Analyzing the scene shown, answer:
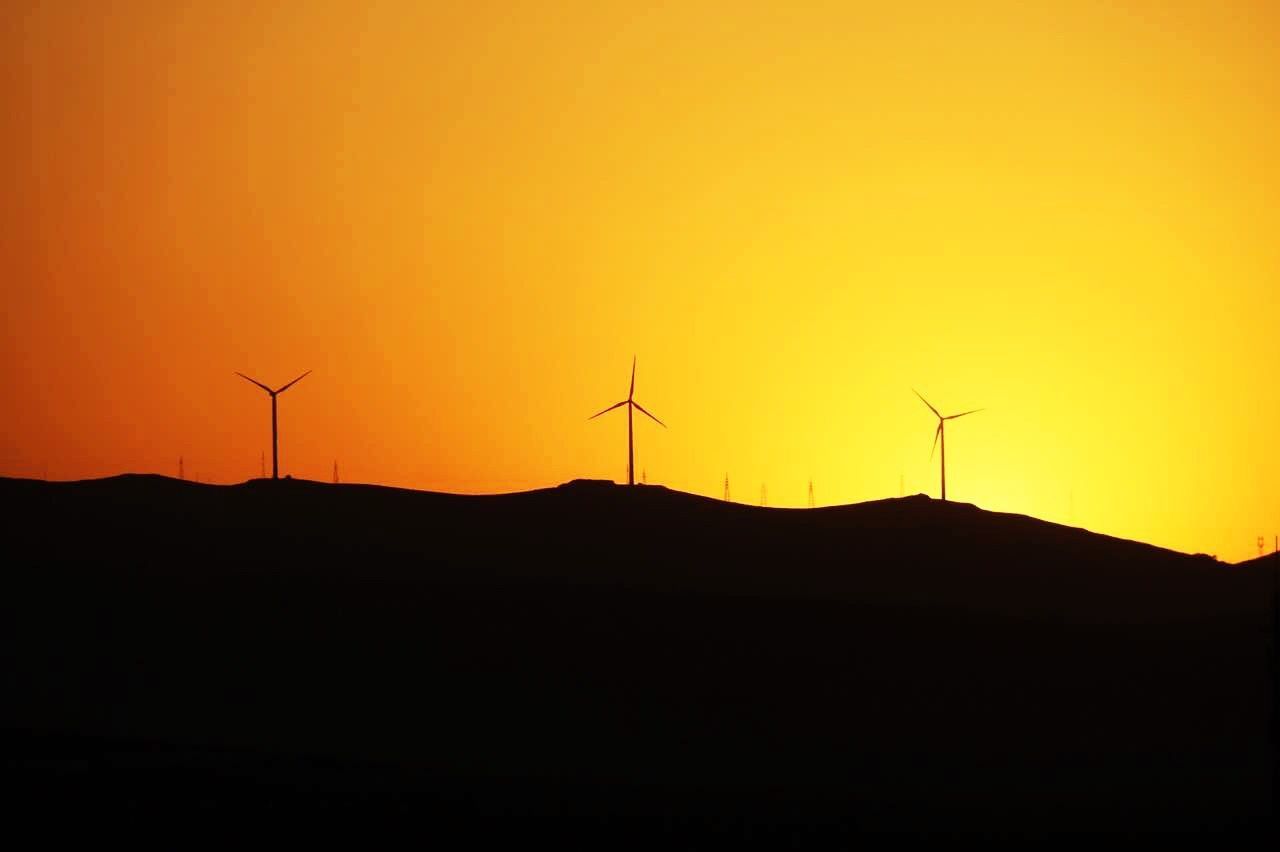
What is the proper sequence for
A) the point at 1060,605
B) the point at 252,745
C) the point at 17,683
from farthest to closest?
the point at 1060,605
the point at 17,683
the point at 252,745

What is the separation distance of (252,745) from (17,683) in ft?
39.8

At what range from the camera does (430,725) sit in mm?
73562

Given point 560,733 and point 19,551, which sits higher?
point 19,551

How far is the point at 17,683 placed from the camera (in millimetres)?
77688

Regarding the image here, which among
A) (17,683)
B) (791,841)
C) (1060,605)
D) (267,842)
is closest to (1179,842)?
(791,841)

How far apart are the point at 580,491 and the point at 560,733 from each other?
163 feet

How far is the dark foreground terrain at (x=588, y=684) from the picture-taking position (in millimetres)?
58281

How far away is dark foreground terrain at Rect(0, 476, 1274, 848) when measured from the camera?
58281mm

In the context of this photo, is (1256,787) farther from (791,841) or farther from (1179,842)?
(791,841)

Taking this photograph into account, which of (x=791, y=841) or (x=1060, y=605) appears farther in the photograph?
(x=1060, y=605)

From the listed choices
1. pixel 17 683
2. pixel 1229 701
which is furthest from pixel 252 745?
pixel 1229 701

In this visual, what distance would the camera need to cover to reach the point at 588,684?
258 feet

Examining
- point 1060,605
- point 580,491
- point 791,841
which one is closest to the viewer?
point 791,841

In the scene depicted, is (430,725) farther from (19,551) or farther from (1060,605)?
(1060,605)
